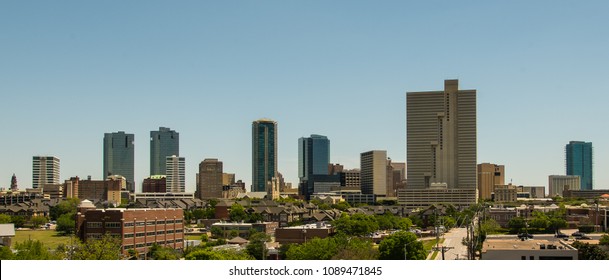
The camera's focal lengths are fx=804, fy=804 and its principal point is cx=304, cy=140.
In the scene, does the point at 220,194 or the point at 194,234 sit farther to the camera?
the point at 220,194

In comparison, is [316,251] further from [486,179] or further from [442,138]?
[486,179]

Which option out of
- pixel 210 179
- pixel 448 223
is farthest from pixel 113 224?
pixel 210 179

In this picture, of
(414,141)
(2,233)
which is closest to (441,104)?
(414,141)

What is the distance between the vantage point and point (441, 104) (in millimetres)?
128875

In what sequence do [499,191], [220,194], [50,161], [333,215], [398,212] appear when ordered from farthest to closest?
1. [50,161]
2. [220,194]
3. [499,191]
4. [398,212]
5. [333,215]

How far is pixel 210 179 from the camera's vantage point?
554 ft

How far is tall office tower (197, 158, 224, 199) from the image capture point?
16750 cm

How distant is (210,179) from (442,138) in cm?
5852

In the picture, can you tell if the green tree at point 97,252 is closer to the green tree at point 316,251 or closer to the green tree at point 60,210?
the green tree at point 316,251

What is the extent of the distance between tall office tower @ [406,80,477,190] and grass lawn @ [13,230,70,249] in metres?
68.0

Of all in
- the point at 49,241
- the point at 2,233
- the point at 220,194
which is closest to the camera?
the point at 2,233

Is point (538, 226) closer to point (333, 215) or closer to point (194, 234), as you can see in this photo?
point (333, 215)
